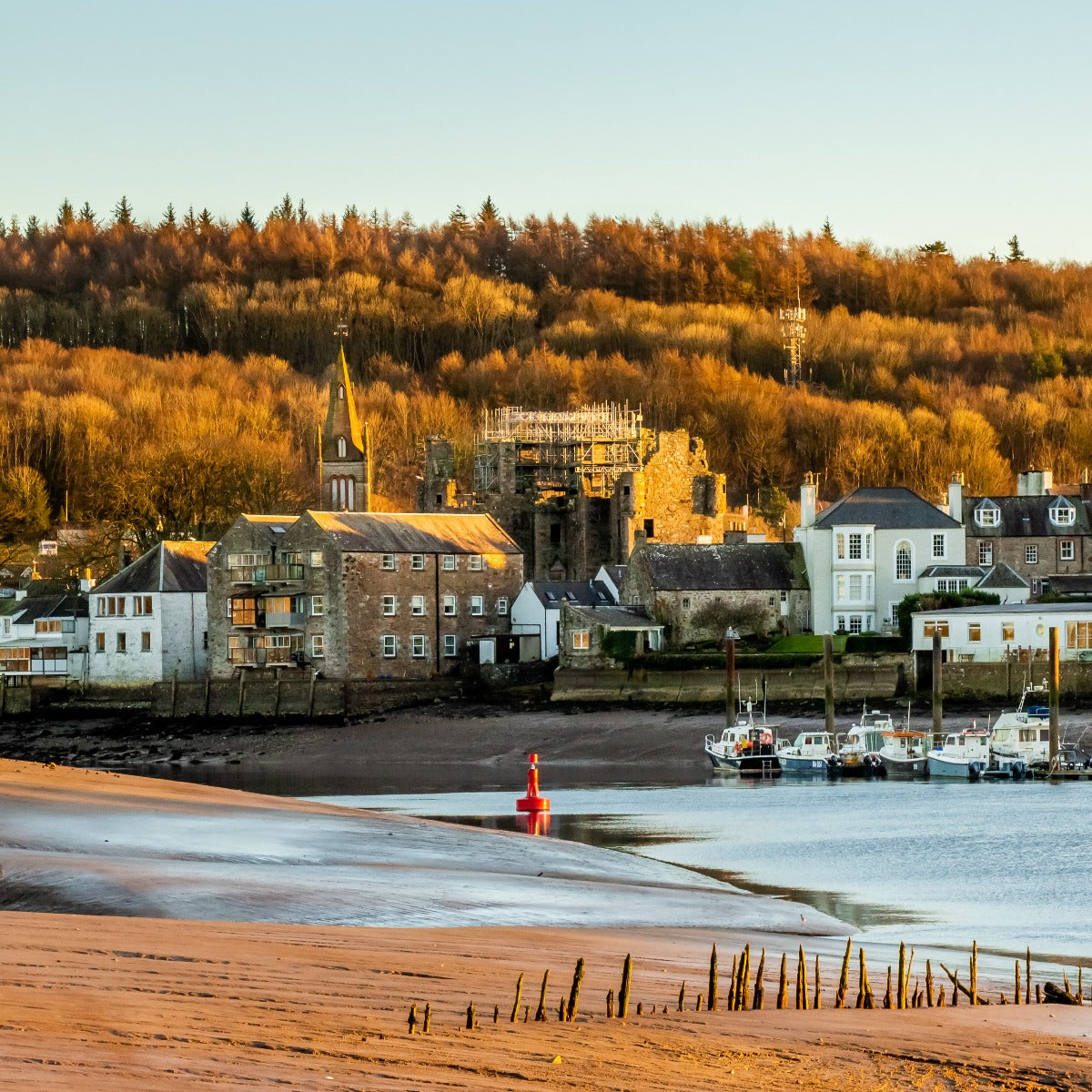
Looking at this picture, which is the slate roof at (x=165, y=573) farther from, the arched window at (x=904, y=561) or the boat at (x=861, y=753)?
the boat at (x=861, y=753)

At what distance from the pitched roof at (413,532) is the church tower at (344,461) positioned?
66.1 feet

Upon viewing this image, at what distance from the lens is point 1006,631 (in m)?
65.2

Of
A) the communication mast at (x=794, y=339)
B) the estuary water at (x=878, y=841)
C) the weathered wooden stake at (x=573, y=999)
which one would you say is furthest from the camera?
the communication mast at (x=794, y=339)

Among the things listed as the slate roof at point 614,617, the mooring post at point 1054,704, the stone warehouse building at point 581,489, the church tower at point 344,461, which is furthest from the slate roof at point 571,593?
the mooring post at point 1054,704

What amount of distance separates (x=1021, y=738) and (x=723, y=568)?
2250 cm

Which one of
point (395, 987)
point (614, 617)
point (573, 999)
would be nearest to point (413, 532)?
point (614, 617)

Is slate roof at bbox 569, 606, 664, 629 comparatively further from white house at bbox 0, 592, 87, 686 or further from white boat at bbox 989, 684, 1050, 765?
white house at bbox 0, 592, 87, 686

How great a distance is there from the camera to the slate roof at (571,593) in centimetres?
7762

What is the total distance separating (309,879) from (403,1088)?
12.3 m

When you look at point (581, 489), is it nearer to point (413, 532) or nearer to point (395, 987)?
point (413, 532)

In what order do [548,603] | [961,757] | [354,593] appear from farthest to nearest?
[548,603]
[354,593]
[961,757]

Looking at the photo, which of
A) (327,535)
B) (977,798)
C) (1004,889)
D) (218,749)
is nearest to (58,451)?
(327,535)

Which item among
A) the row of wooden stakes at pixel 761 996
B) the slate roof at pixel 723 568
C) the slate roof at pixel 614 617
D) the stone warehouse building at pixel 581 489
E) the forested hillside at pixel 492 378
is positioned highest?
the forested hillside at pixel 492 378

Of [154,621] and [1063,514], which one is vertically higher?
[1063,514]
